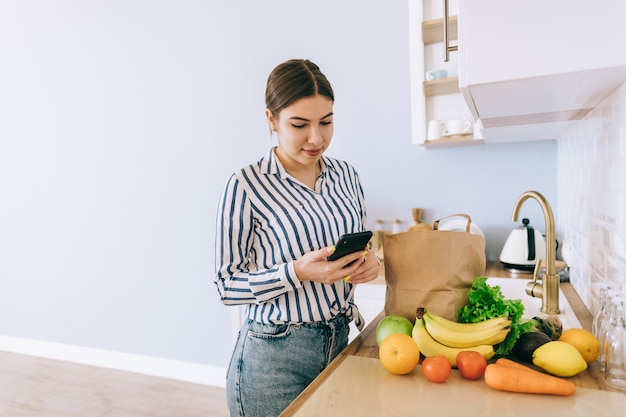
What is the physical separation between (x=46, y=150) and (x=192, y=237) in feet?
4.56

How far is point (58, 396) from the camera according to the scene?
265 centimetres

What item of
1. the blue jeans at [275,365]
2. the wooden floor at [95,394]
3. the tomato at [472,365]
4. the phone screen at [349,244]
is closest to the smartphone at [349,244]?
the phone screen at [349,244]

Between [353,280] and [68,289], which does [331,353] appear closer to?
[353,280]

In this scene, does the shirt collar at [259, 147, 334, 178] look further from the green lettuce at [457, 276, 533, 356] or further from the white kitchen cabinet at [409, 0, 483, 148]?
the white kitchen cabinet at [409, 0, 483, 148]

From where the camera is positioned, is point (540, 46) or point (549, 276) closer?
point (540, 46)

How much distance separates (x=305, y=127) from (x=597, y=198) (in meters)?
0.78

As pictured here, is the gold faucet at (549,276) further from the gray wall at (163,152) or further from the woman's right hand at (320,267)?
the gray wall at (163,152)

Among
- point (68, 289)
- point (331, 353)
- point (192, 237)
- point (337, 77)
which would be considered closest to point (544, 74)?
point (331, 353)

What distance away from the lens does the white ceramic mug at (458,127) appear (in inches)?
81.3

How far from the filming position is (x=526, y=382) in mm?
781

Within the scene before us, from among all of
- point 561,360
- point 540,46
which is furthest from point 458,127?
point 561,360

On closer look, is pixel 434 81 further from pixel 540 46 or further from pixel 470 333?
pixel 470 333

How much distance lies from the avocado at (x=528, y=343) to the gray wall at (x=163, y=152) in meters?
1.38

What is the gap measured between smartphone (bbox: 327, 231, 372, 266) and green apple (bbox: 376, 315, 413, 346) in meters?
0.18
